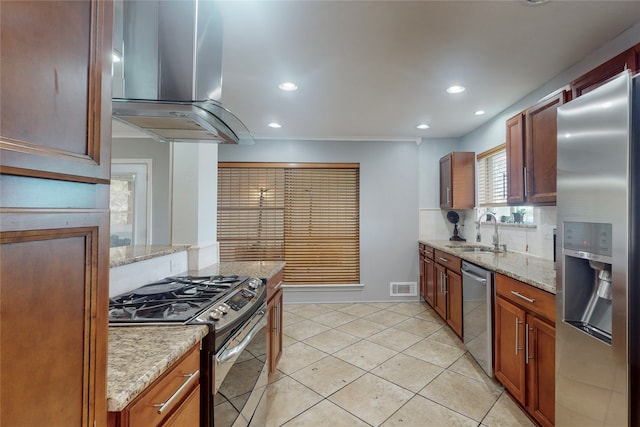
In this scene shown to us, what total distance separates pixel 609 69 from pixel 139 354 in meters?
2.73

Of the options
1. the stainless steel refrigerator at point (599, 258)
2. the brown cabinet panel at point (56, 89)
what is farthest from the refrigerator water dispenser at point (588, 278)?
the brown cabinet panel at point (56, 89)

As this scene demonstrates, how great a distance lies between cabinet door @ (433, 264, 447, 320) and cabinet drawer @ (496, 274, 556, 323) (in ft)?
3.92

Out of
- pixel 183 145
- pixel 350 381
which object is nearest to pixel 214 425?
pixel 350 381

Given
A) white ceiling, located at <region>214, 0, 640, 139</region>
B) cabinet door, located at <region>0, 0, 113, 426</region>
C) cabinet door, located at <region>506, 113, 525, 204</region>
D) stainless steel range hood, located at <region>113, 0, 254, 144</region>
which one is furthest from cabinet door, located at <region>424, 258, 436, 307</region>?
cabinet door, located at <region>0, 0, 113, 426</region>

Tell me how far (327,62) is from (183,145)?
126cm

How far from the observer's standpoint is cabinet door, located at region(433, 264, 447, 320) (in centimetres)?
343

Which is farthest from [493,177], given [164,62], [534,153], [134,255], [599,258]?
[134,255]

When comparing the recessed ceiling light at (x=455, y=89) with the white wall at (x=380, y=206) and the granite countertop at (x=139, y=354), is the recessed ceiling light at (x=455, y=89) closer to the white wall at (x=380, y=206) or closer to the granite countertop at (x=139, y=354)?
the white wall at (x=380, y=206)

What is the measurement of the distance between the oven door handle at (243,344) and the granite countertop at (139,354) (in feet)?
0.46

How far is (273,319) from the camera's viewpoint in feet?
7.14

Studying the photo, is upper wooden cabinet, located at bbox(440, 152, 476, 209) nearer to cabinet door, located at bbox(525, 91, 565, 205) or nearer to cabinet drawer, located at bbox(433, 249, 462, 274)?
cabinet drawer, located at bbox(433, 249, 462, 274)

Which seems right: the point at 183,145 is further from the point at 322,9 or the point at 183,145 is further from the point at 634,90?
the point at 634,90

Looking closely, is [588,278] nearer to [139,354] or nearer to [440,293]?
[139,354]

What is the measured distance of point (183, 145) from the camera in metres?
2.35
